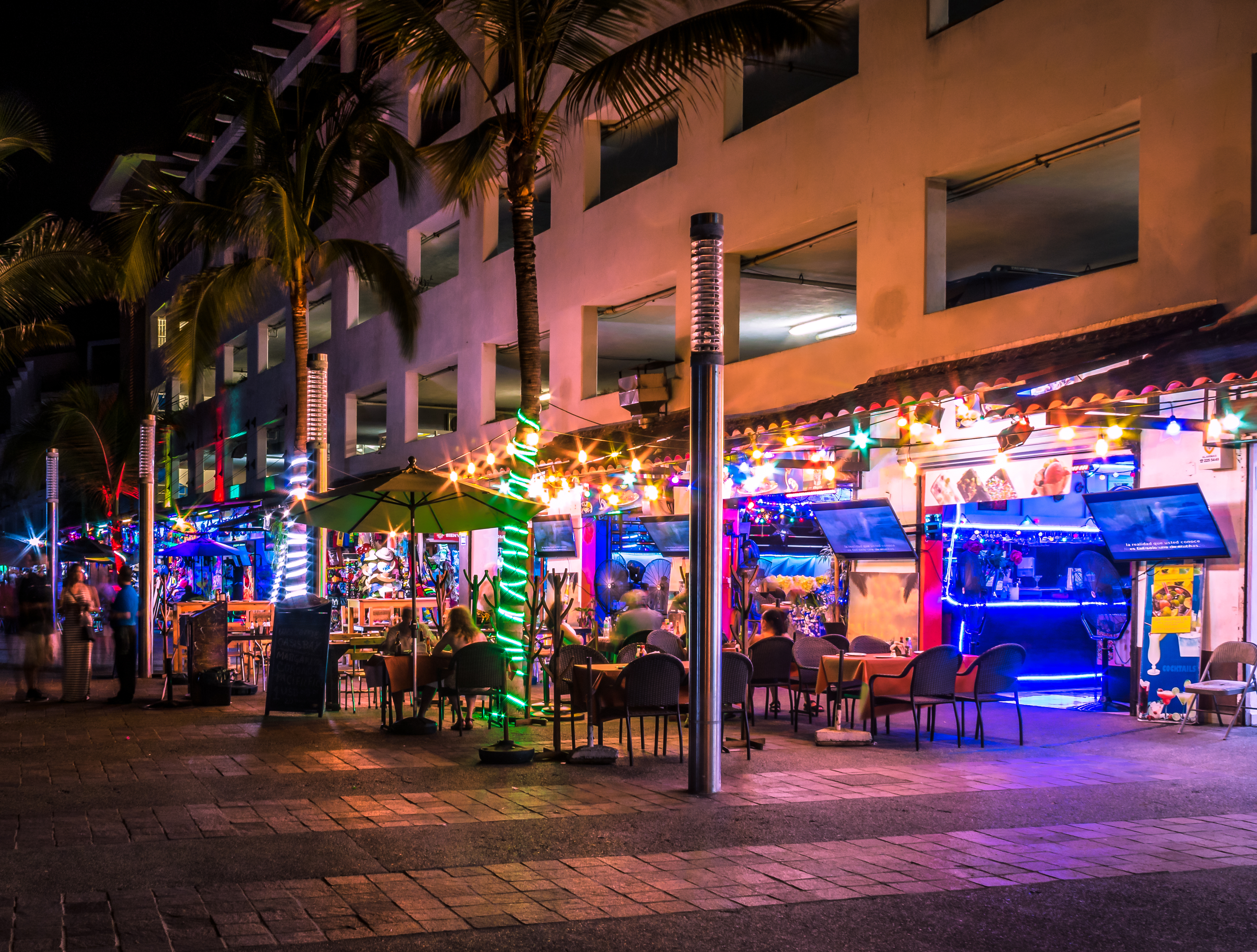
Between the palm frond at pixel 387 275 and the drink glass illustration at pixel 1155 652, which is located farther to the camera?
the palm frond at pixel 387 275

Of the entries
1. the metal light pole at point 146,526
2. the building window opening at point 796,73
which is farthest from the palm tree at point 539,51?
the metal light pole at point 146,526

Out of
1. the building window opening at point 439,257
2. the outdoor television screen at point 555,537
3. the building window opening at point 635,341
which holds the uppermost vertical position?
the building window opening at point 439,257

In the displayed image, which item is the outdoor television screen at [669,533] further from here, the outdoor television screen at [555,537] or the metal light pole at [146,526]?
the metal light pole at [146,526]

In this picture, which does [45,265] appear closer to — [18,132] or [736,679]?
[18,132]

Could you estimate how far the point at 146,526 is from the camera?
20219mm

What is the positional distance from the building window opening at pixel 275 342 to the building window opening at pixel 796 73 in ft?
60.7

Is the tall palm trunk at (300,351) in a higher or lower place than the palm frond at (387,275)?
lower

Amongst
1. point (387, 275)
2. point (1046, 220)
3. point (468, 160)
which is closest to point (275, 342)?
point (387, 275)

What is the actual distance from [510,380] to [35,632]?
45.9 feet

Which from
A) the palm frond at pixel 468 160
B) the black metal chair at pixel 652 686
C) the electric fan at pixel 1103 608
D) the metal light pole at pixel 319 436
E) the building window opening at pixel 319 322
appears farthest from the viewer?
the building window opening at pixel 319 322

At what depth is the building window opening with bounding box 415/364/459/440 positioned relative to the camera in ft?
85.9

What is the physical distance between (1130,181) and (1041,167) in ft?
5.86

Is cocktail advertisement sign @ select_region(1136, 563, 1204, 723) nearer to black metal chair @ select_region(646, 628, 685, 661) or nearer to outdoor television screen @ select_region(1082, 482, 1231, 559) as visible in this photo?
outdoor television screen @ select_region(1082, 482, 1231, 559)

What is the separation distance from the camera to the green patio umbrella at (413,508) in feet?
40.4
